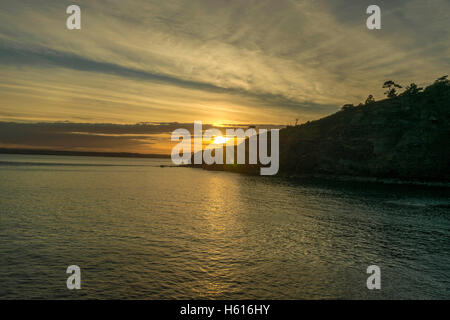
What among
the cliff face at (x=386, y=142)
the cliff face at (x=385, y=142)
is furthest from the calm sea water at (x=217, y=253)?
the cliff face at (x=385, y=142)

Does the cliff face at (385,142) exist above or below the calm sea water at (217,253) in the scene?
above

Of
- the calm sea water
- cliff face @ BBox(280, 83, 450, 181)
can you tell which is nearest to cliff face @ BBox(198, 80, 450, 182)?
cliff face @ BBox(280, 83, 450, 181)

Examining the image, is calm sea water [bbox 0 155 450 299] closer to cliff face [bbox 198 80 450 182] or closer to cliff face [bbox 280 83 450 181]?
cliff face [bbox 280 83 450 181]

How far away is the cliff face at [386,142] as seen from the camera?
391 feet

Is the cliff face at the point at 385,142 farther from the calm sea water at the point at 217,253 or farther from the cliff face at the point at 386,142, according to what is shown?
the calm sea water at the point at 217,253

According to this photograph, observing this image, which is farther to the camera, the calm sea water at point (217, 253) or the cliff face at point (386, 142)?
the cliff face at point (386, 142)

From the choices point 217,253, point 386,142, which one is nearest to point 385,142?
point 386,142

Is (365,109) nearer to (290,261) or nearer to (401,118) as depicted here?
(401,118)

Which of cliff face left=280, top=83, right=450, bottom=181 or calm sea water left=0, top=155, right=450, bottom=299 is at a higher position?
cliff face left=280, top=83, right=450, bottom=181

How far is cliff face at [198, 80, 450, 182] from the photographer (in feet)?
391

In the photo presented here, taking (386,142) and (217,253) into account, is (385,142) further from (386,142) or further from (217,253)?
(217,253)

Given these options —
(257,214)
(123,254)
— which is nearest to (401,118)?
(257,214)

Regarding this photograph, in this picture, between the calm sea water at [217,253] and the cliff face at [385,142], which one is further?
the cliff face at [385,142]
